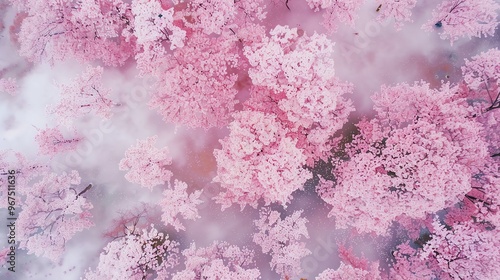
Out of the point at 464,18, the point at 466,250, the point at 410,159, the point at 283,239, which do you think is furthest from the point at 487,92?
the point at 283,239

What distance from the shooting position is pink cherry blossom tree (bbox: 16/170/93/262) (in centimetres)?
1877

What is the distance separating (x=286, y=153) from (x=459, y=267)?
10.2 meters

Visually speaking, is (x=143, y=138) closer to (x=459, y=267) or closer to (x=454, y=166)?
(x=454, y=166)

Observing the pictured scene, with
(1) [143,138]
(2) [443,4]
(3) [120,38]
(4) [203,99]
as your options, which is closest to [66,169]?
(1) [143,138]

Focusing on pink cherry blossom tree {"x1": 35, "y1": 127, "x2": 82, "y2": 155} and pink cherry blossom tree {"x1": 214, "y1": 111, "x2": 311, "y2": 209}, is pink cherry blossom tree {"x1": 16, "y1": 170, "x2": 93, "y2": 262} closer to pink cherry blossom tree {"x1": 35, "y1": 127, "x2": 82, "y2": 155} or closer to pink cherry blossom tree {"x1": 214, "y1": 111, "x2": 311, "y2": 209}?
pink cherry blossom tree {"x1": 35, "y1": 127, "x2": 82, "y2": 155}

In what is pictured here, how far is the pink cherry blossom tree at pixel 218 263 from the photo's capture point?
18.0 m

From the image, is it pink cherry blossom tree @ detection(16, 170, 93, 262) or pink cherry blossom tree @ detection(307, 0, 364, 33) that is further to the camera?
pink cherry blossom tree @ detection(16, 170, 93, 262)

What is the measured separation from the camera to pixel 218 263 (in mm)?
18219

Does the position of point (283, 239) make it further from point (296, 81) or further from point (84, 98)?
point (84, 98)

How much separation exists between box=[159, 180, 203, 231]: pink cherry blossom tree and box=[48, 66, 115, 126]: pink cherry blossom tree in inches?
216

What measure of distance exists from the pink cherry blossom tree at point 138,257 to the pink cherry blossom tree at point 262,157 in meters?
6.18

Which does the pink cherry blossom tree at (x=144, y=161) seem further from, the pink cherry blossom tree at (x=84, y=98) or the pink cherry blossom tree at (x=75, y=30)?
the pink cherry blossom tree at (x=75, y=30)

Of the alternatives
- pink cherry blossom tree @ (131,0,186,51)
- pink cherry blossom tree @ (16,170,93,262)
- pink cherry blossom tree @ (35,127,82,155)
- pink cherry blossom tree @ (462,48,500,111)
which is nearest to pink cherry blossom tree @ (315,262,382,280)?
pink cherry blossom tree @ (462,48,500,111)

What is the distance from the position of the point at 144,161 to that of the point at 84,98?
465 cm
